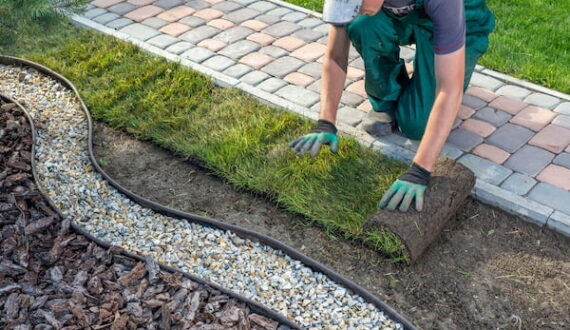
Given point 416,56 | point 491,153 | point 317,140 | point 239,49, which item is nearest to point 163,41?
point 239,49

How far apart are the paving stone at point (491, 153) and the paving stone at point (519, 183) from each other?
17cm

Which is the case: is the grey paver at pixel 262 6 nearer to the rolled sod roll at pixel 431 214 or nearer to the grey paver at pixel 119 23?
the grey paver at pixel 119 23

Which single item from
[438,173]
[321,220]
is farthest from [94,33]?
[438,173]

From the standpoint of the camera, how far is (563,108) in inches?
188

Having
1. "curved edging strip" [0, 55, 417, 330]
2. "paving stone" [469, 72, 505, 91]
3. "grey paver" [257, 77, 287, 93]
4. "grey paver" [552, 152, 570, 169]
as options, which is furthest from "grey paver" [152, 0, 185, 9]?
"grey paver" [552, 152, 570, 169]

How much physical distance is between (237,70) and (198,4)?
1396mm

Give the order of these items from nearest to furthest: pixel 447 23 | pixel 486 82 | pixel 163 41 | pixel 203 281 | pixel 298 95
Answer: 1. pixel 203 281
2. pixel 447 23
3. pixel 298 95
4. pixel 486 82
5. pixel 163 41

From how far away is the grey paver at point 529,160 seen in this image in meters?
4.18

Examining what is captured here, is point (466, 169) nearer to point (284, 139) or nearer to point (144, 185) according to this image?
point (284, 139)

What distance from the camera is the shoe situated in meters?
4.50

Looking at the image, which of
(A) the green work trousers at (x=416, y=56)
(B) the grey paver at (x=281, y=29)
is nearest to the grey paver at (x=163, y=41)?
(B) the grey paver at (x=281, y=29)

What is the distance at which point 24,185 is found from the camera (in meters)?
3.93

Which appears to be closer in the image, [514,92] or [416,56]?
[416,56]

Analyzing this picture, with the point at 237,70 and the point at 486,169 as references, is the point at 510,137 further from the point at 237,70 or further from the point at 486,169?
the point at 237,70
